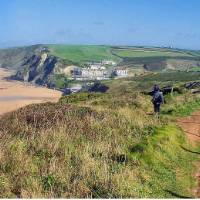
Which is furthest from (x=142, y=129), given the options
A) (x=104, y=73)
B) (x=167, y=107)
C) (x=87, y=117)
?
(x=104, y=73)

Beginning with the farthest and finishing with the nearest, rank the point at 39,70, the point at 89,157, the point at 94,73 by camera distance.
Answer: the point at 39,70
the point at 94,73
the point at 89,157

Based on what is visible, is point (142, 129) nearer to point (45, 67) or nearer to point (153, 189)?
point (153, 189)

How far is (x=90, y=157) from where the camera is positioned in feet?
33.1

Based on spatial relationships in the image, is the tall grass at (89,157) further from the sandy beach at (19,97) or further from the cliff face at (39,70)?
the cliff face at (39,70)

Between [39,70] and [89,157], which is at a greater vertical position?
[89,157]

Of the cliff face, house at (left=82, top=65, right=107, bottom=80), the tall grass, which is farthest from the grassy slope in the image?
house at (left=82, top=65, right=107, bottom=80)

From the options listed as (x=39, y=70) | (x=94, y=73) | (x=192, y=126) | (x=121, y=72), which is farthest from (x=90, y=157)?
(x=39, y=70)

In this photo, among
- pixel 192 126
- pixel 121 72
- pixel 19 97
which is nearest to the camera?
pixel 192 126

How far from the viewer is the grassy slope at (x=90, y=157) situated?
27.0ft

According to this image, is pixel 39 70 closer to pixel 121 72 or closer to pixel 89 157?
pixel 121 72

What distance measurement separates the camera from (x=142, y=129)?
14.6m

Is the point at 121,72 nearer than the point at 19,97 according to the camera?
No

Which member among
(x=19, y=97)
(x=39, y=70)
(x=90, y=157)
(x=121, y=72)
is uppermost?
(x=90, y=157)

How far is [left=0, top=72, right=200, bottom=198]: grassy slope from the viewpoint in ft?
27.0
